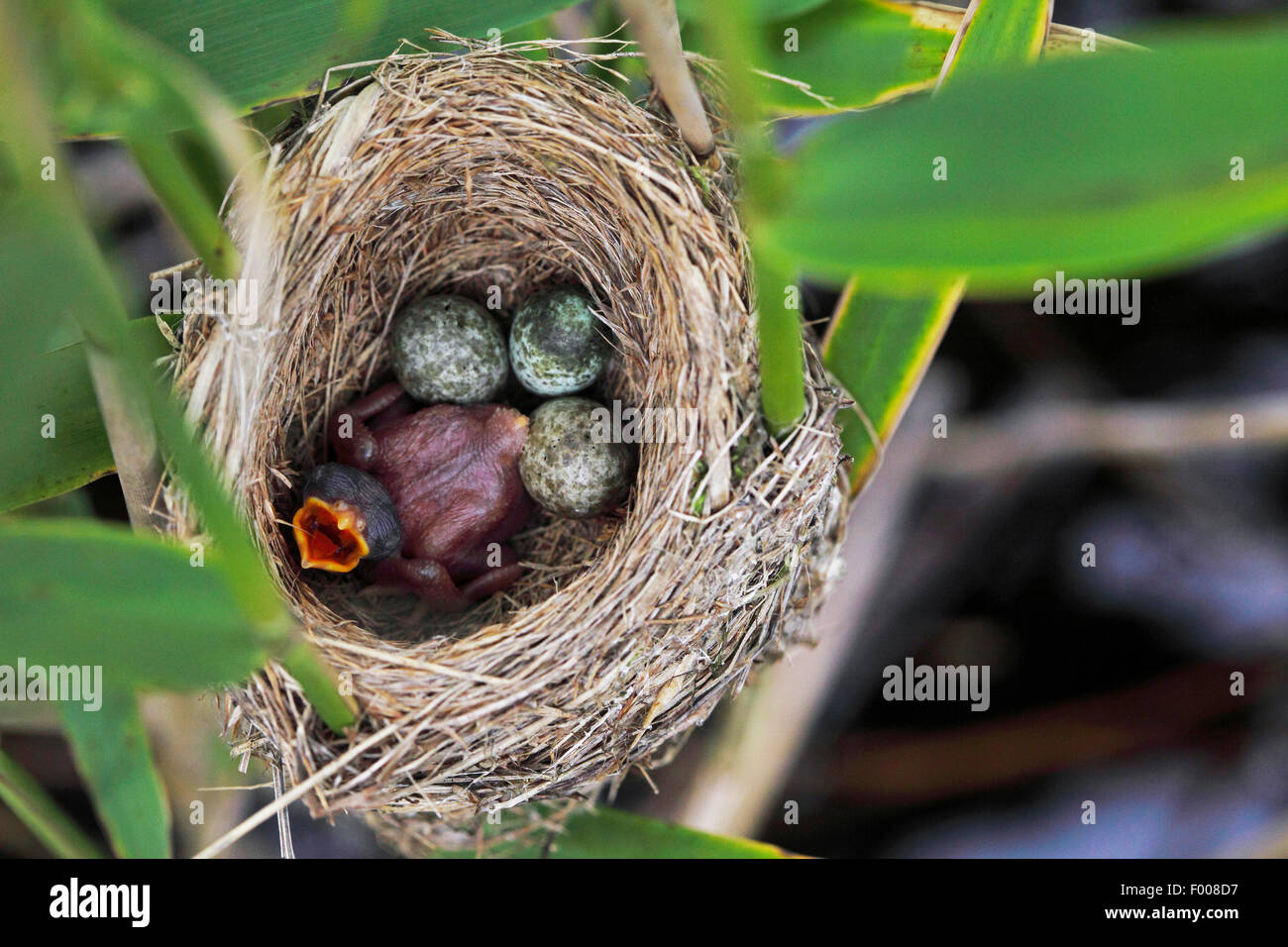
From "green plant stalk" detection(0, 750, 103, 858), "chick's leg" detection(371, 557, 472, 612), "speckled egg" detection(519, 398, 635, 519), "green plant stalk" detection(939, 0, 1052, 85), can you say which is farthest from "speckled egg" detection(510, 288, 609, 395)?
"green plant stalk" detection(0, 750, 103, 858)

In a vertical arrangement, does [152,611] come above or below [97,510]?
below

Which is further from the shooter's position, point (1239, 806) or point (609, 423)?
point (1239, 806)

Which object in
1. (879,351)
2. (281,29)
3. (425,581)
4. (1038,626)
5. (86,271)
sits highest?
(281,29)

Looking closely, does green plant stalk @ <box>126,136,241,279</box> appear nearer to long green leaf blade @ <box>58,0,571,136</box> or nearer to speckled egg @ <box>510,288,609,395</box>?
long green leaf blade @ <box>58,0,571,136</box>

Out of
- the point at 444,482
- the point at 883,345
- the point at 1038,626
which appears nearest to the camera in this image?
the point at 883,345

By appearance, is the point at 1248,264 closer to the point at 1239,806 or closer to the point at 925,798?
the point at 1239,806

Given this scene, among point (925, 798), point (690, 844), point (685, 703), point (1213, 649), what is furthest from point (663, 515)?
point (1213, 649)

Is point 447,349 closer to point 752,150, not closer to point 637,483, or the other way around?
point 637,483

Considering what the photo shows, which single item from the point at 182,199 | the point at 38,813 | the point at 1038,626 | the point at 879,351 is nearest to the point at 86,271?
the point at 182,199
